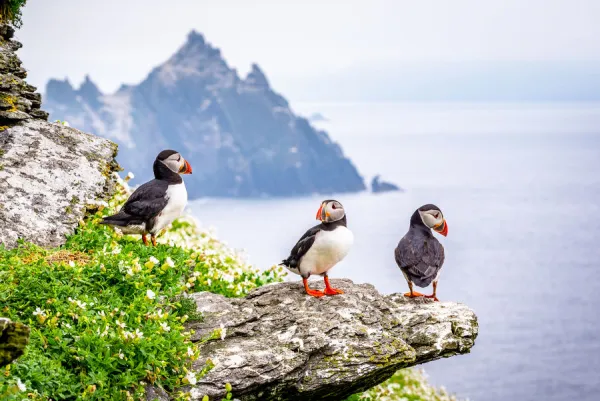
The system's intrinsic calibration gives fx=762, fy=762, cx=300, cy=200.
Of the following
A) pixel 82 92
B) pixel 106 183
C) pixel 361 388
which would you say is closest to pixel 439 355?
pixel 361 388

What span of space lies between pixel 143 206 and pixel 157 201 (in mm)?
211

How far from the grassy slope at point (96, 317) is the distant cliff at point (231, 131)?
5306cm

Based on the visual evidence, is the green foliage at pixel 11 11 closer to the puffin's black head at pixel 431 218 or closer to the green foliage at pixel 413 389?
the puffin's black head at pixel 431 218

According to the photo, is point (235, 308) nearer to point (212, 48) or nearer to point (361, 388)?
point (361, 388)

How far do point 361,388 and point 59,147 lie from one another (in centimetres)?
668

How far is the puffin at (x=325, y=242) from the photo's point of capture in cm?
1001

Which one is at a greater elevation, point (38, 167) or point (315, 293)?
point (38, 167)

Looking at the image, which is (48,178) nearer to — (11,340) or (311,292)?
(311,292)

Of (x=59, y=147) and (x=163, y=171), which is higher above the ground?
(x=59, y=147)

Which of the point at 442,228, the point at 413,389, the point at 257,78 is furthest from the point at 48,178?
the point at 257,78

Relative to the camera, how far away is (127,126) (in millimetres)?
61375

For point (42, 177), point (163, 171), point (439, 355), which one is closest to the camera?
point (439, 355)

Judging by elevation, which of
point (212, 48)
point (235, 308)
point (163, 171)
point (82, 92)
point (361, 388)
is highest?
point (212, 48)

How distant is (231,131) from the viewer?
2621 inches
